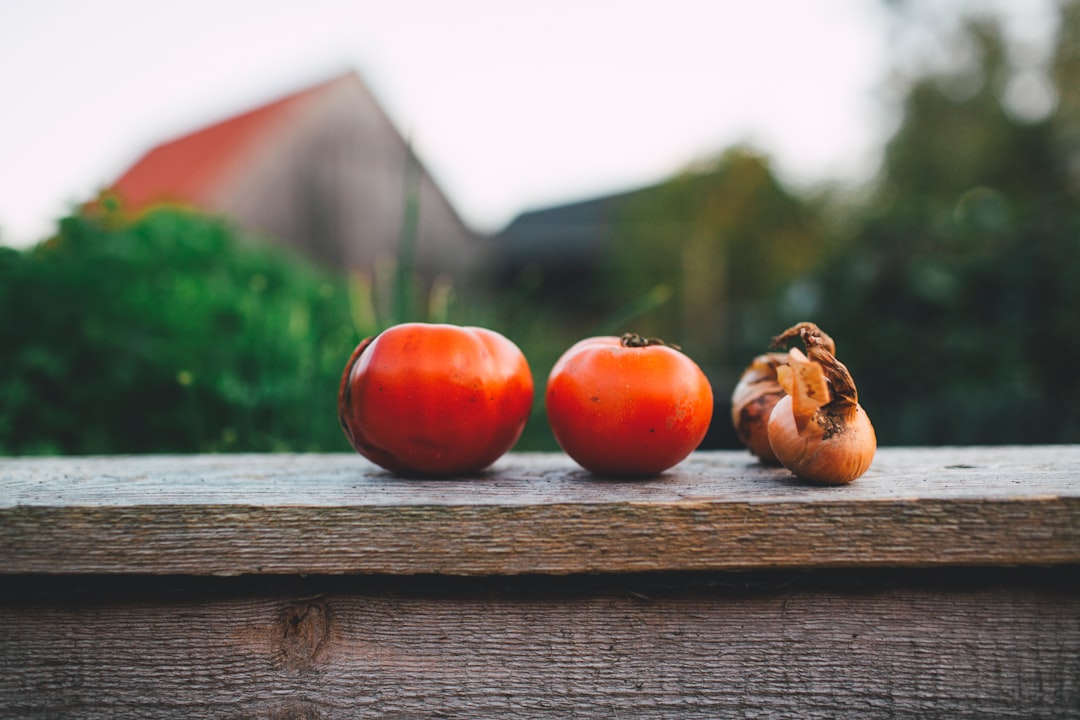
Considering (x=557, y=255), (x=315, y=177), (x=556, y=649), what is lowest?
(x=556, y=649)

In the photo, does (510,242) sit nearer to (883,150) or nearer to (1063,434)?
(883,150)

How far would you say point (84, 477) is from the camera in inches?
41.9

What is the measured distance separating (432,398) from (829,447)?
1.71ft

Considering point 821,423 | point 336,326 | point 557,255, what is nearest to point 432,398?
point 821,423

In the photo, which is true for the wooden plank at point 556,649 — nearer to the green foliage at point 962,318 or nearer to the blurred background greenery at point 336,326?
the blurred background greenery at point 336,326

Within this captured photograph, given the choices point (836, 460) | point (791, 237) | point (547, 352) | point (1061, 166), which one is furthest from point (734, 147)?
point (836, 460)

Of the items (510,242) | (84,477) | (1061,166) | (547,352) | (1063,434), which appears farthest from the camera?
(510,242)

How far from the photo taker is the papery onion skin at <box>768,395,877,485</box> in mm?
919

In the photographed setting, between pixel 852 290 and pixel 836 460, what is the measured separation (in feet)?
11.3

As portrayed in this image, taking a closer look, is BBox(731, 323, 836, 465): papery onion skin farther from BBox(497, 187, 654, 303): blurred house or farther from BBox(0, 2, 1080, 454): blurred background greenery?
BBox(497, 187, 654, 303): blurred house

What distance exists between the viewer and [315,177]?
47.2ft

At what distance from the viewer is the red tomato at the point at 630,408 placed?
99 centimetres

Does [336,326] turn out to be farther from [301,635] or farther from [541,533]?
[541,533]

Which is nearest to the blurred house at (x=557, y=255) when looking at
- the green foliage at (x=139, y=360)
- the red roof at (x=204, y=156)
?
the red roof at (x=204, y=156)
